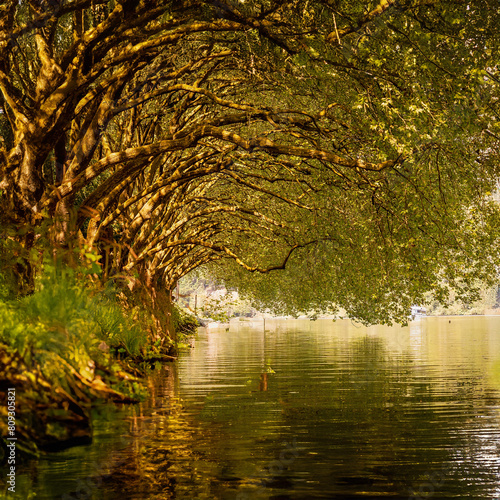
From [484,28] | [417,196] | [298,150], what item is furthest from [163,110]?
[484,28]

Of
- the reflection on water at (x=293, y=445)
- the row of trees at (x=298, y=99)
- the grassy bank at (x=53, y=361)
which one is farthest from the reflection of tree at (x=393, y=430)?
the grassy bank at (x=53, y=361)

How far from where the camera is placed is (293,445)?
38.0 ft

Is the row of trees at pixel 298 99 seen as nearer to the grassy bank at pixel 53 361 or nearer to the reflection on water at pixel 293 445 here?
the grassy bank at pixel 53 361

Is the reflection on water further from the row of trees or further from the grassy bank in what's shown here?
the row of trees

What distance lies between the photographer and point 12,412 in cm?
1033

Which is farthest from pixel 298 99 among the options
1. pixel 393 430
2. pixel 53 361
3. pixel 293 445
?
pixel 53 361

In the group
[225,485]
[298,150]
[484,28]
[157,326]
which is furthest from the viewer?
[157,326]

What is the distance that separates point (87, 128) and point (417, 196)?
7961 mm

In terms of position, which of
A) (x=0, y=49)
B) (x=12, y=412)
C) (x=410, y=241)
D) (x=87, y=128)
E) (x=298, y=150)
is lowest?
(x=12, y=412)

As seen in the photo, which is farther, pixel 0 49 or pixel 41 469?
pixel 0 49

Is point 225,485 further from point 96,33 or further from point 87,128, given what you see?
point 87,128

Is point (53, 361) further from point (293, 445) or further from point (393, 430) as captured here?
point (393, 430)

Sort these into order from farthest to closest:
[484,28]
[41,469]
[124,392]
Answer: [124,392] → [484,28] → [41,469]

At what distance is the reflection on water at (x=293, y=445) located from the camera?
889 centimetres
